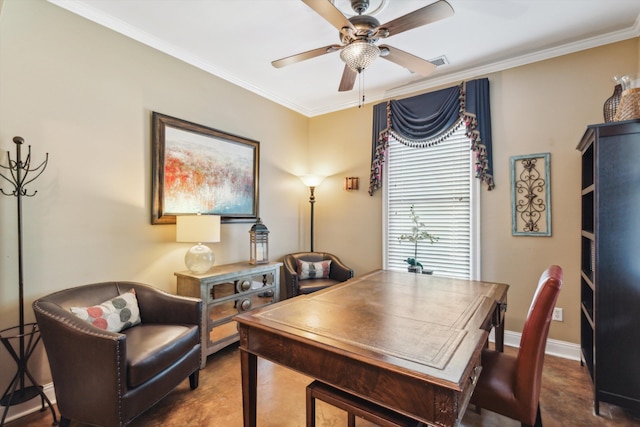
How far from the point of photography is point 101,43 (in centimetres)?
241

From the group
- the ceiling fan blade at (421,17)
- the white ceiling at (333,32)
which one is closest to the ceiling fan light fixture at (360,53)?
the ceiling fan blade at (421,17)

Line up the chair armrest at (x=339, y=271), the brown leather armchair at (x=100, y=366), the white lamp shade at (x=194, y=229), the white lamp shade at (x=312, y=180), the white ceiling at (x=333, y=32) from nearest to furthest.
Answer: the brown leather armchair at (x=100, y=366) < the white ceiling at (x=333, y=32) < the white lamp shade at (x=194, y=229) < the chair armrest at (x=339, y=271) < the white lamp shade at (x=312, y=180)

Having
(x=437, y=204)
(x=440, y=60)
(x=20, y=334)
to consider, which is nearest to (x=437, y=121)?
(x=440, y=60)

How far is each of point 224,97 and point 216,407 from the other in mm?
2930

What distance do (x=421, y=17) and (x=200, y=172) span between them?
2351 mm

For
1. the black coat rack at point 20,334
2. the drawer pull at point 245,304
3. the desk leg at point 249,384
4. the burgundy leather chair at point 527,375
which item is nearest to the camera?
the burgundy leather chair at point 527,375

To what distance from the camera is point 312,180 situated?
4.19 meters

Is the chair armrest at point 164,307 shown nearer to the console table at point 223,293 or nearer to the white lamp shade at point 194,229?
the console table at point 223,293

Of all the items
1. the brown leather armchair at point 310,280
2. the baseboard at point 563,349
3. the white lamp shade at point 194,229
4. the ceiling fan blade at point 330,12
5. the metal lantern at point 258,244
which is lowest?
the baseboard at point 563,349

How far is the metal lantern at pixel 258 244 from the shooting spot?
3.30 m

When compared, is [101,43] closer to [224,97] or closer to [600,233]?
[224,97]

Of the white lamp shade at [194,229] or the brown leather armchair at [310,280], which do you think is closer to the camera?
the white lamp shade at [194,229]

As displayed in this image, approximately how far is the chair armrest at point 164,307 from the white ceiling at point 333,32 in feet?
6.98

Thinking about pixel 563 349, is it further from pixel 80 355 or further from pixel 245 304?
pixel 80 355
